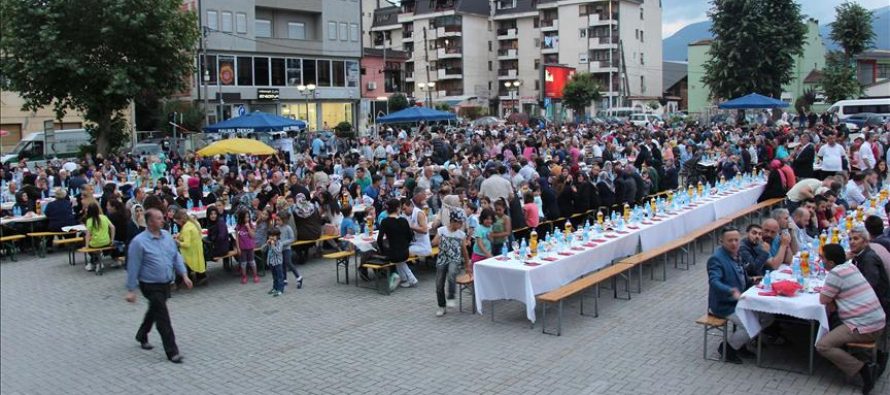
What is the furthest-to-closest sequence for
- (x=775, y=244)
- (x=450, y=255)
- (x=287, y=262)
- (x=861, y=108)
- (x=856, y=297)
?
(x=861, y=108) → (x=287, y=262) → (x=450, y=255) → (x=775, y=244) → (x=856, y=297)

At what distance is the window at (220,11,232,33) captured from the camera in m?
44.2

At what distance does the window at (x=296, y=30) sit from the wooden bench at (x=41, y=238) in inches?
1351

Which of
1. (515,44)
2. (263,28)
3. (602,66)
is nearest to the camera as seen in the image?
(263,28)

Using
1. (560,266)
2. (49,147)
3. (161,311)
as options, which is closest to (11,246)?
(161,311)

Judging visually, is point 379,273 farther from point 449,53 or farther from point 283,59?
point 449,53

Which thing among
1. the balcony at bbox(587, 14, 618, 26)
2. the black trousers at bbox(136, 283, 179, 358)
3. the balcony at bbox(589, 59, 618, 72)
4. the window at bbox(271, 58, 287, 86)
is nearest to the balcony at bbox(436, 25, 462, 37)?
the balcony at bbox(587, 14, 618, 26)

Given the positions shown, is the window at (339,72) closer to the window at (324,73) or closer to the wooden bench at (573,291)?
the window at (324,73)

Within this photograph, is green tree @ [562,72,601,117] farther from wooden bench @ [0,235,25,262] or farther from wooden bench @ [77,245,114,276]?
wooden bench @ [77,245,114,276]

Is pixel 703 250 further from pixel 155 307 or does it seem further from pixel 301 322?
pixel 155 307

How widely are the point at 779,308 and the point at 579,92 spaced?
176 ft

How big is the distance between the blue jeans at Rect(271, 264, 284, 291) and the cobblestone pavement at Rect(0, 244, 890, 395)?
172mm

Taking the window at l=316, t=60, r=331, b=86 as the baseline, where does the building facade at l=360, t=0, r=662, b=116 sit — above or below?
above

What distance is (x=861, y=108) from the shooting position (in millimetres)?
41750

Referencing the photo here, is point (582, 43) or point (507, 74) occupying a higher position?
point (582, 43)
